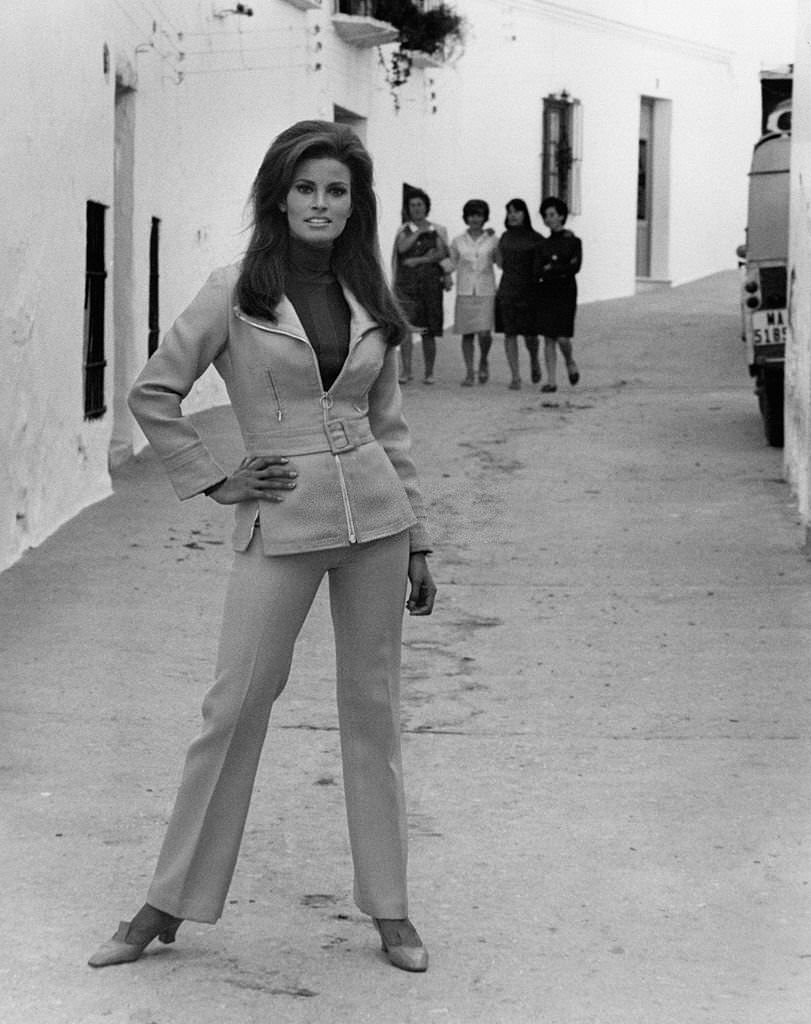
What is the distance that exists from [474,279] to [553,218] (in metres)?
1.20

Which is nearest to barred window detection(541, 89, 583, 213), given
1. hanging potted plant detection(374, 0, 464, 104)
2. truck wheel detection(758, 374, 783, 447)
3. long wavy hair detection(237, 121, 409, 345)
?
hanging potted plant detection(374, 0, 464, 104)

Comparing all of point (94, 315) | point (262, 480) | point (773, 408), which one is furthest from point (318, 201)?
point (773, 408)

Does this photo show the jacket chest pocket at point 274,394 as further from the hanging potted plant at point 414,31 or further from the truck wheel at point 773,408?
the hanging potted plant at point 414,31

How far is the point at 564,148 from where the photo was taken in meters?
25.8

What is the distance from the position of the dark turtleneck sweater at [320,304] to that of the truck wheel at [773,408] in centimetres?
969

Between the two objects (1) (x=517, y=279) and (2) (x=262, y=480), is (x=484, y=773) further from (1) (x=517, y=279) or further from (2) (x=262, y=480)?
(1) (x=517, y=279)

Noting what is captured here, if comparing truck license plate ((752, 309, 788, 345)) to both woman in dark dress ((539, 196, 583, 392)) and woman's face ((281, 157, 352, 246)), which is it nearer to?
woman in dark dress ((539, 196, 583, 392))

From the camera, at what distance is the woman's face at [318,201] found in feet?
13.3

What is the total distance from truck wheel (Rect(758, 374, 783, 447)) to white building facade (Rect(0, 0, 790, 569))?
4.21 metres

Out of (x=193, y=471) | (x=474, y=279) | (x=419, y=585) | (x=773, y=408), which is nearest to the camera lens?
(x=193, y=471)

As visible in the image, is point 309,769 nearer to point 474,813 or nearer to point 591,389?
point 474,813

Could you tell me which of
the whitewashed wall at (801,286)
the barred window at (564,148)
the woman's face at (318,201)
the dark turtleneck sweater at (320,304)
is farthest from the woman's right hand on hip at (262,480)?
the barred window at (564,148)

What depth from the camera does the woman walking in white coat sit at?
404cm

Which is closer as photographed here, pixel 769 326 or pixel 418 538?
pixel 418 538
